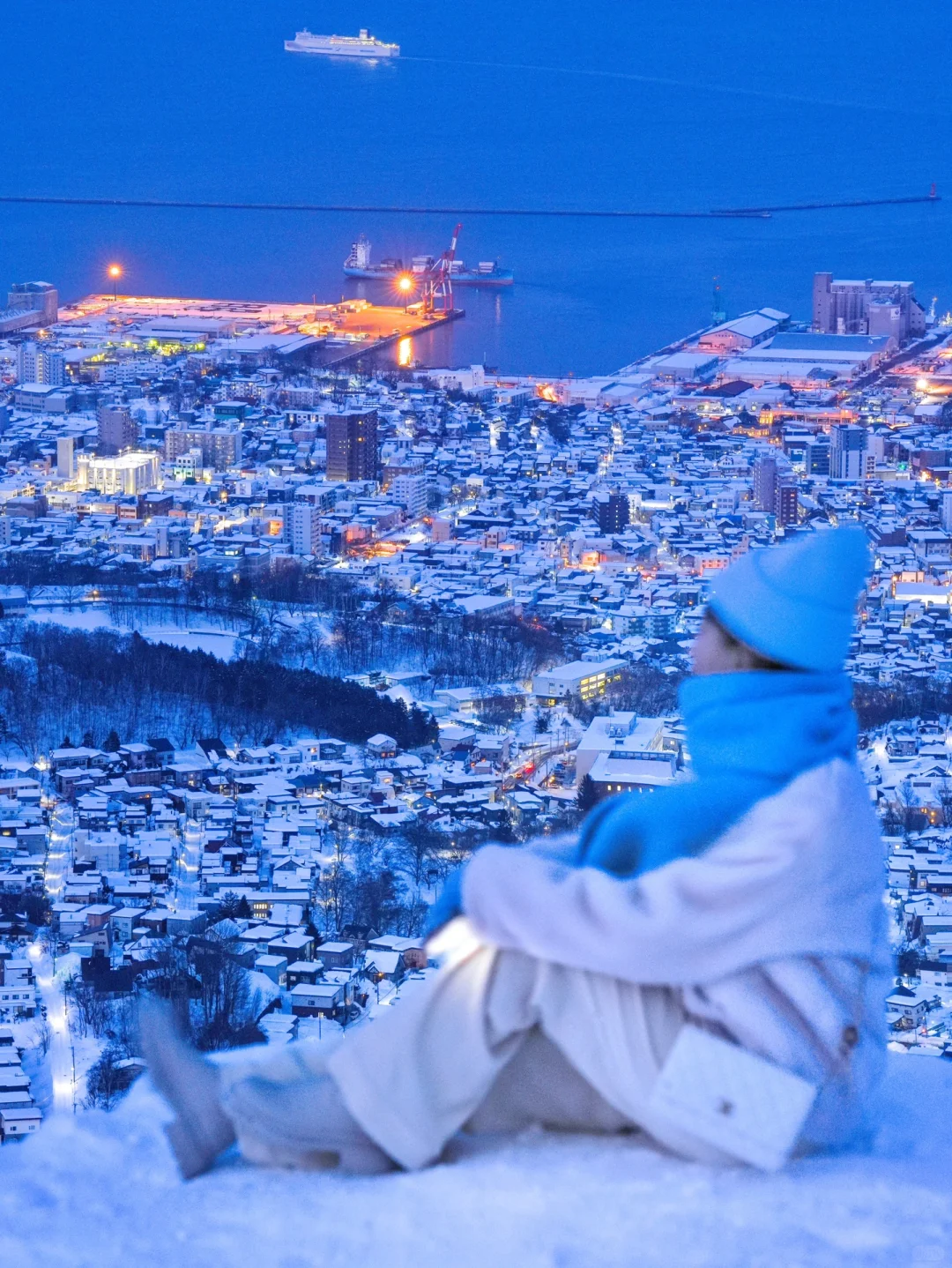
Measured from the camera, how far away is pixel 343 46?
30781 millimetres

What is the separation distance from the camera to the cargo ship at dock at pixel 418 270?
16.2 m

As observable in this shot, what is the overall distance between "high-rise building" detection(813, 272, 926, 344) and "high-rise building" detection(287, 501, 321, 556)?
5997 mm

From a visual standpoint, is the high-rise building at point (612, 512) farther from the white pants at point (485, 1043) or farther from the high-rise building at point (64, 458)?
the white pants at point (485, 1043)

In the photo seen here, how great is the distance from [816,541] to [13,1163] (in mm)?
514

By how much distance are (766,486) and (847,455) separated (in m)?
1.03

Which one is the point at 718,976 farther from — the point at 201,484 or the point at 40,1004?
the point at 201,484

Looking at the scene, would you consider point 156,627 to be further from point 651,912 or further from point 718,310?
point 718,310

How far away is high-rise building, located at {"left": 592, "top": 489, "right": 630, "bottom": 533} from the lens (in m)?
9.88

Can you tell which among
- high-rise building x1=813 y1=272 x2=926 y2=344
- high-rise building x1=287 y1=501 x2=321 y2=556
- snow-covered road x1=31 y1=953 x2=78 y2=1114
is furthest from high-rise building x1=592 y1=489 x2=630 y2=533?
snow-covered road x1=31 y1=953 x2=78 y2=1114

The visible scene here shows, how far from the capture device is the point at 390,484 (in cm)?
1094

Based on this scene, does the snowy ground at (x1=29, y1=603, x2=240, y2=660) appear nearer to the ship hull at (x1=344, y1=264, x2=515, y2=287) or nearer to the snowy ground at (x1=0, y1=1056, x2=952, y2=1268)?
the snowy ground at (x1=0, y1=1056, x2=952, y2=1268)

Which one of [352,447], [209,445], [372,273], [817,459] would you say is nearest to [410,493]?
[352,447]

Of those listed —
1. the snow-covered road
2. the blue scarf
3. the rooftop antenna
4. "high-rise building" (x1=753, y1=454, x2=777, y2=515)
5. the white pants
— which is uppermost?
the rooftop antenna

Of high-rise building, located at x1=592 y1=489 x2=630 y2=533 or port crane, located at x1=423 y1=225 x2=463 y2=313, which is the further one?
port crane, located at x1=423 y1=225 x2=463 y2=313
